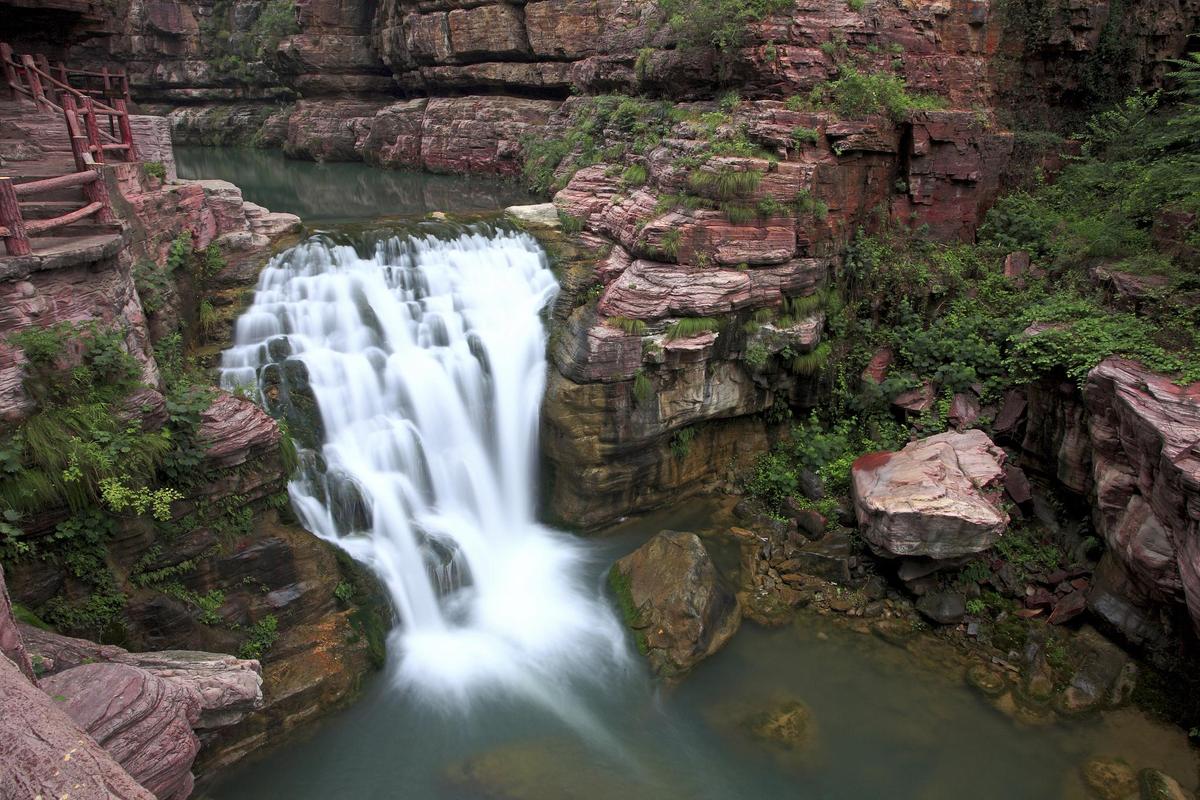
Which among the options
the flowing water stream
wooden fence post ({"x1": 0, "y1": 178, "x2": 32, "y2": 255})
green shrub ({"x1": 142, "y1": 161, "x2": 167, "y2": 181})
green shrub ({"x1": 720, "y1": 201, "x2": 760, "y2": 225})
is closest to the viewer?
wooden fence post ({"x1": 0, "y1": 178, "x2": 32, "y2": 255})

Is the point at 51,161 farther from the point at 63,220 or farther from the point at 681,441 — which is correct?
the point at 681,441

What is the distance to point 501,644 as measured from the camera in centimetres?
891

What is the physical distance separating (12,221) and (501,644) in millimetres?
6644

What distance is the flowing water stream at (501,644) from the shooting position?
7.41m

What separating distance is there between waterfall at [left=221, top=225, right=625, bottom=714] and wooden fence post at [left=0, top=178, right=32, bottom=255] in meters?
3.07

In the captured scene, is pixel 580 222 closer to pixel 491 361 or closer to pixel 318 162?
pixel 491 361

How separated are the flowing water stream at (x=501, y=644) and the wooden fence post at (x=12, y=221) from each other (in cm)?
309

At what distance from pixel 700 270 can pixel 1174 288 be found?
6.19 meters

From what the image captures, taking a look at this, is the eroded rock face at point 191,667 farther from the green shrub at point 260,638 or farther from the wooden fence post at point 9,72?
the wooden fence post at point 9,72

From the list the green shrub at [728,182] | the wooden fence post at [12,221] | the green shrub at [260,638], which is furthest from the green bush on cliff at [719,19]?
the green shrub at [260,638]

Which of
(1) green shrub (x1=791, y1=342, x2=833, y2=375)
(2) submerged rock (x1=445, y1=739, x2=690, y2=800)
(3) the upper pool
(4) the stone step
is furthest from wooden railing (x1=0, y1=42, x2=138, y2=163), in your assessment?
(1) green shrub (x1=791, y1=342, x2=833, y2=375)

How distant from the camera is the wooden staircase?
711 centimetres

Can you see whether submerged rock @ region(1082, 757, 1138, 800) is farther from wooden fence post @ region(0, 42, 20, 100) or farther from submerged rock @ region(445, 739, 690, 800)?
wooden fence post @ region(0, 42, 20, 100)

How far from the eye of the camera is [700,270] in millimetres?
10680
